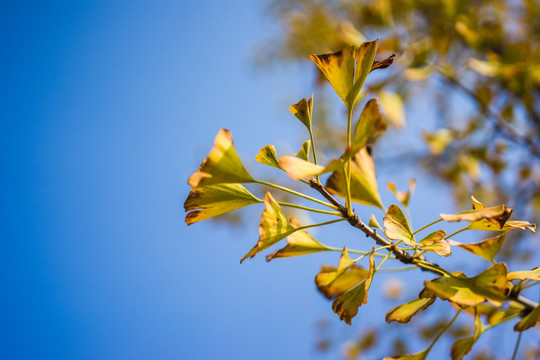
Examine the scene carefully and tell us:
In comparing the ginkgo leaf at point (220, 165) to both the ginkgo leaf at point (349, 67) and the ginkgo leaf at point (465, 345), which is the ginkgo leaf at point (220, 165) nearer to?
the ginkgo leaf at point (349, 67)

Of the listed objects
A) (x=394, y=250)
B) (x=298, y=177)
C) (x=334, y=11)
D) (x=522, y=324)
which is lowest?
(x=522, y=324)

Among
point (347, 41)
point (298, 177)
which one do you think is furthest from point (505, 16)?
point (298, 177)

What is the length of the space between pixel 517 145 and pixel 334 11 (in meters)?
1.55

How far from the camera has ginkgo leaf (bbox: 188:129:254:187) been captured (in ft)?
1.12

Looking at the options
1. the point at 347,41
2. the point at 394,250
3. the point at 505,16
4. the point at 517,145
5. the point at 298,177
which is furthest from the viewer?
the point at 505,16

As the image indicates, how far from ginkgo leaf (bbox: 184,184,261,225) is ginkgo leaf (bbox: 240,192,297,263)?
5cm

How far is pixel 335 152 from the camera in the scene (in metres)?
2.23

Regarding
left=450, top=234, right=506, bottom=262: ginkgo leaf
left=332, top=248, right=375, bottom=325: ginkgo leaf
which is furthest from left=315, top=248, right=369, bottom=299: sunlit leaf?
left=450, top=234, right=506, bottom=262: ginkgo leaf

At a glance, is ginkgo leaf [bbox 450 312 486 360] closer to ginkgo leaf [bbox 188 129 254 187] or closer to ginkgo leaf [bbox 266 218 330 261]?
ginkgo leaf [bbox 266 218 330 261]

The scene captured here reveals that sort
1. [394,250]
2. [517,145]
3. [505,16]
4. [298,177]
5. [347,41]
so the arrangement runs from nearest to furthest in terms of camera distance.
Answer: [298,177]
[394,250]
[347,41]
[517,145]
[505,16]

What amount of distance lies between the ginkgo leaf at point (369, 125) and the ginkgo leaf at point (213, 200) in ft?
0.54

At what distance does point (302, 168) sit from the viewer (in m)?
0.32

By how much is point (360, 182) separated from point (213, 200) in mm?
189

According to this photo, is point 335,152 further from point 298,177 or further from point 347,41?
point 298,177
